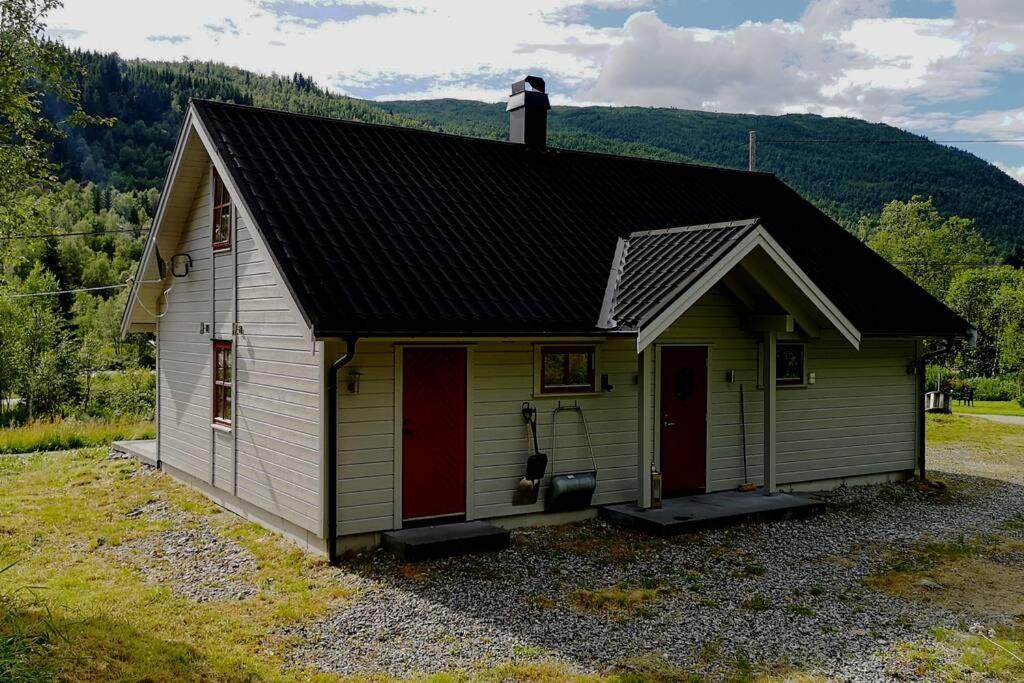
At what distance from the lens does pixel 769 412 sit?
11.7 meters

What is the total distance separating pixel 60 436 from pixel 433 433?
11918 millimetres

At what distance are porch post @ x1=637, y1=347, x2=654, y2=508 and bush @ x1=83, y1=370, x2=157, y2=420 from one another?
723 inches

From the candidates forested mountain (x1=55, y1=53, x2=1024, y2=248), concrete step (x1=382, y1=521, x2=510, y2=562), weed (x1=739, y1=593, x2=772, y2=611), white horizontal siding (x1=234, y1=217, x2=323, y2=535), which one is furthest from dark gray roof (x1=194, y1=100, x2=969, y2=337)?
forested mountain (x1=55, y1=53, x2=1024, y2=248)

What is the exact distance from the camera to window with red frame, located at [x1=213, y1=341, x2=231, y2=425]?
11.5 meters

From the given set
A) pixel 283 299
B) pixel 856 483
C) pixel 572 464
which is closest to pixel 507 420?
pixel 572 464

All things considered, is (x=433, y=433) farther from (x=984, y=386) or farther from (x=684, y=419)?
(x=984, y=386)

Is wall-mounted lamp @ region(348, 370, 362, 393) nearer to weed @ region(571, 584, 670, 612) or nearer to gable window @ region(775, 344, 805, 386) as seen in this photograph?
weed @ region(571, 584, 670, 612)

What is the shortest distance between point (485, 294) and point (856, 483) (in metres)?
7.53

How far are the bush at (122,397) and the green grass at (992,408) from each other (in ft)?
88.7

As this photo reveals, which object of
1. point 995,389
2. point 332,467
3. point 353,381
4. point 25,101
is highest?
point 25,101

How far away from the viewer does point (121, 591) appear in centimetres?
803

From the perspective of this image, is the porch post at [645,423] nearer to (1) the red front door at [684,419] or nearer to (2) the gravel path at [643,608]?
(2) the gravel path at [643,608]

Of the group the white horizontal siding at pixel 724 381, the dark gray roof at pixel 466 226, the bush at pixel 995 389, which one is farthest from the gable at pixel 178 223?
the bush at pixel 995 389

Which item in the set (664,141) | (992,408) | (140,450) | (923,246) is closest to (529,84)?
(140,450)
